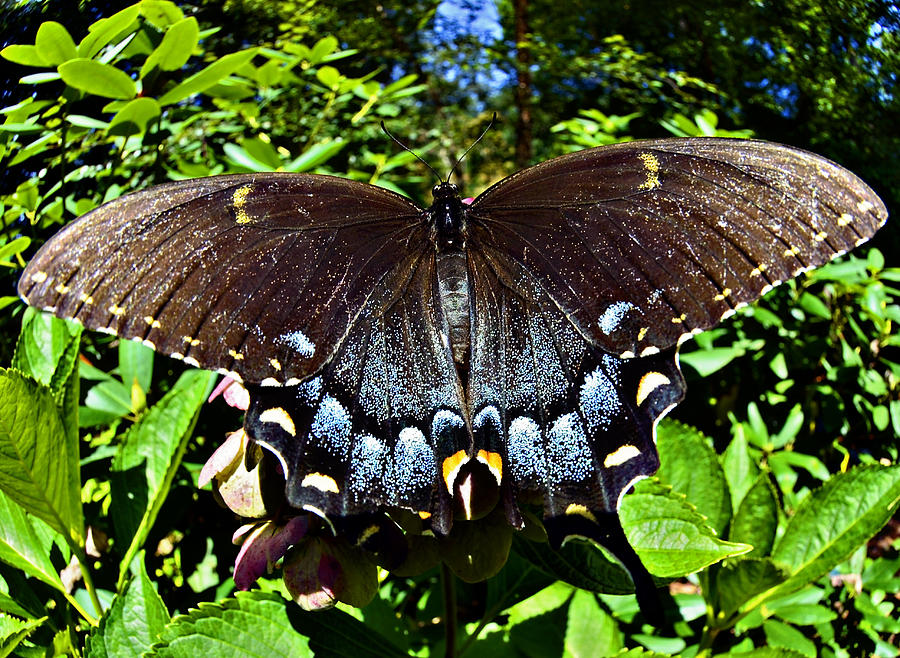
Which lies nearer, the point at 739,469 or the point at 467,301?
the point at 467,301

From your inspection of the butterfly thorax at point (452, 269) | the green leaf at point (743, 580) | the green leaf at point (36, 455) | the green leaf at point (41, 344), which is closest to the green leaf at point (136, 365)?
the green leaf at point (41, 344)

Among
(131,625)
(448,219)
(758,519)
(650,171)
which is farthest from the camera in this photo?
(758,519)

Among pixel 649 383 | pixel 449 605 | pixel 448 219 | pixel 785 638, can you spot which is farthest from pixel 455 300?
pixel 785 638

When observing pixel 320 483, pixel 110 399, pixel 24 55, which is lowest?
pixel 110 399

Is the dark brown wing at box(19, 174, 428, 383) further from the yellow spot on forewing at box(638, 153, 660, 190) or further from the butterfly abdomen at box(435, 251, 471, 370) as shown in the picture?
the yellow spot on forewing at box(638, 153, 660, 190)

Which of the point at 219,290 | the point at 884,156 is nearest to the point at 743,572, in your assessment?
the point at 219,290

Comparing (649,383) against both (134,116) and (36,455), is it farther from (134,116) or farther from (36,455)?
(134,116)

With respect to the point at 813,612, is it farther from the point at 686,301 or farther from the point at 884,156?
the point at 884,156
